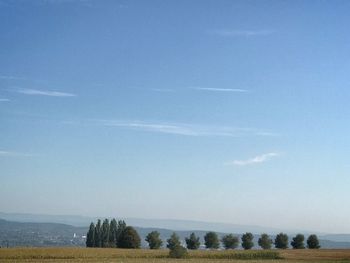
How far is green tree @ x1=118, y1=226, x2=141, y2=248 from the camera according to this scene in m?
126

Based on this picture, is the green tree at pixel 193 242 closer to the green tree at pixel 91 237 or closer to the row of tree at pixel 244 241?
the row of tree at pixel 244 241

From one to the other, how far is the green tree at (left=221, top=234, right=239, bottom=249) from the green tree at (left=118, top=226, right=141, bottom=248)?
29.3m

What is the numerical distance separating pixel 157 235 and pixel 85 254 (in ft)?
176

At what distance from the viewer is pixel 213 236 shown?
14400cm

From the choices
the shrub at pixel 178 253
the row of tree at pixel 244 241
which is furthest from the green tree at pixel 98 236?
the shrub at pixel 178 253

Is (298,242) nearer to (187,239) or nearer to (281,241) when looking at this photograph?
(281,241)

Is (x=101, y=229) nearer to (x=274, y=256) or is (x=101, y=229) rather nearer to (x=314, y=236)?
(x=314, y=236)

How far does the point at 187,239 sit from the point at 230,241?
1300 cm

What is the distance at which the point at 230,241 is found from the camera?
469 feet

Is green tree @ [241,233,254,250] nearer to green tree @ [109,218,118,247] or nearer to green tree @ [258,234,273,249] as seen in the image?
green tree @ [258,234,273,249]

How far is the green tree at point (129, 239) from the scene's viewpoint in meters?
126

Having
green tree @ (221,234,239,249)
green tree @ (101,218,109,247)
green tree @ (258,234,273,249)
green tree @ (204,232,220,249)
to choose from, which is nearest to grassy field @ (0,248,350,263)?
green tree @ (258,234,273,249)

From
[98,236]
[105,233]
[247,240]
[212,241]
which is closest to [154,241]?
[212,241]

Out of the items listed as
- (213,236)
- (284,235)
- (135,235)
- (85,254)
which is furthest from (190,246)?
(85,254)
